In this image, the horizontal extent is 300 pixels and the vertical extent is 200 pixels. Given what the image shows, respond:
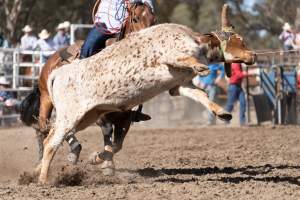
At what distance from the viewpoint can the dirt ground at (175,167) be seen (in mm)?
6309

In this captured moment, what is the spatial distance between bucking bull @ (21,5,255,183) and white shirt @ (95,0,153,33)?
3.05 feet

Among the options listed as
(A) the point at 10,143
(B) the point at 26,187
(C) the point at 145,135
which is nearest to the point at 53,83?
(B) the point at 26,187

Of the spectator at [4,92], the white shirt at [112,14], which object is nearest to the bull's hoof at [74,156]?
the white shirt at [112,14]

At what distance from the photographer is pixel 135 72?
→ 6.94m

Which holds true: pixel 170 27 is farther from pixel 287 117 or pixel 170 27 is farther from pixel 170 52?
pixel 287 117

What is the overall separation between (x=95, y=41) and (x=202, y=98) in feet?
5.57

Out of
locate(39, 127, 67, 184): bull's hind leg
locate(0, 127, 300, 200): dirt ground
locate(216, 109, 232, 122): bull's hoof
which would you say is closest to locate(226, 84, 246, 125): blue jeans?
locate(0, 127, 300, 200): dirt ground

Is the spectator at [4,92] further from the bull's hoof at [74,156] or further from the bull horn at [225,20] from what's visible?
the bull horn at [225,20]

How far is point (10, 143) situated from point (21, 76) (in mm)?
4704

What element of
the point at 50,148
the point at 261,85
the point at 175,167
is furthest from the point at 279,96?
the point at 50,148

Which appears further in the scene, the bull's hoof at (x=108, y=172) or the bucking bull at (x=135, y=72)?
the bull's hoof at (x=108, y=172)

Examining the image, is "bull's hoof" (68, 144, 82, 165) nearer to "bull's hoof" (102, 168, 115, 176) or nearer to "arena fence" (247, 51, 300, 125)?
"bull's hoof" (102, 168, 115, 176)

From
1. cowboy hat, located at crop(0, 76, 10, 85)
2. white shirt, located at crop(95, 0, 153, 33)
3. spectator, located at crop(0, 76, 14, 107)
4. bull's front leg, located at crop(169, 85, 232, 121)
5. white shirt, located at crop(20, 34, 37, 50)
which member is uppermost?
white shirt, located at crop(20, 34, 37, 50)

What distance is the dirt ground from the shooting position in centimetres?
631
